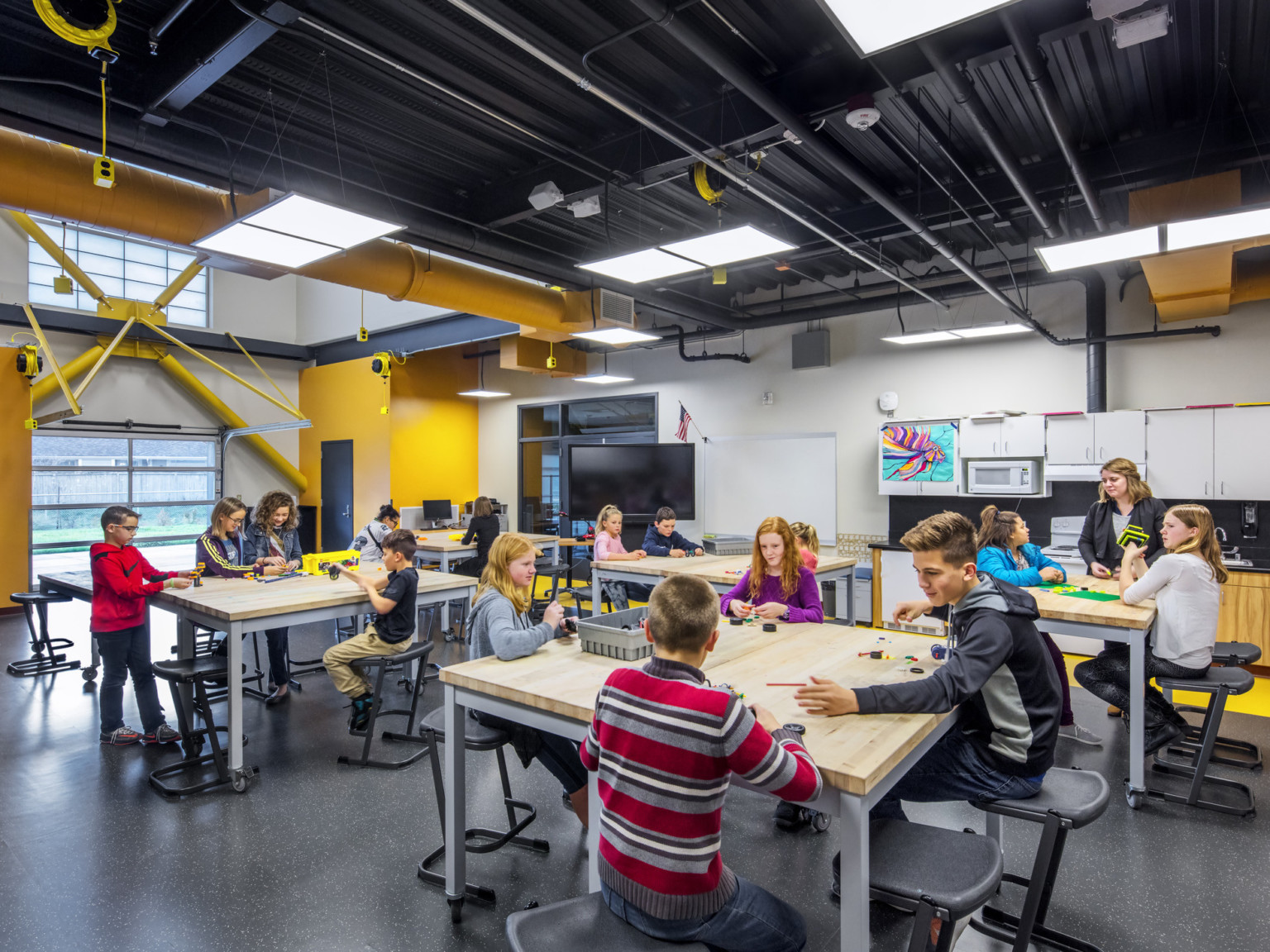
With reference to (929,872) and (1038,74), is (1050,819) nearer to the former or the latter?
(929,872)

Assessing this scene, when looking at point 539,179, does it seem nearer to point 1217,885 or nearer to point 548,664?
point 548,664

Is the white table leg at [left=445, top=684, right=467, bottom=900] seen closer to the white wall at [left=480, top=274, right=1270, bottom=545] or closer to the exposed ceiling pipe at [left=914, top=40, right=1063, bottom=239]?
the exposed ceiling pipe at [left=914, top=40, right=1063, bottom=239]

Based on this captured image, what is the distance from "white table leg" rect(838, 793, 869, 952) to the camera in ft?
5.09

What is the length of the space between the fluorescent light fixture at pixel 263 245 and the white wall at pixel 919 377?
577cm

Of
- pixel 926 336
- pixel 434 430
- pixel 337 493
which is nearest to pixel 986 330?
pixel 926 336

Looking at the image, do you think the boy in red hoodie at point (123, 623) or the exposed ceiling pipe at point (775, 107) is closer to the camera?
Answer: the exposed ceiling pipe at point (775, 107)

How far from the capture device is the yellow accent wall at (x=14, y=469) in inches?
315

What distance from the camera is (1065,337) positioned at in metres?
6.49

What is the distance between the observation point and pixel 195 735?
385cm

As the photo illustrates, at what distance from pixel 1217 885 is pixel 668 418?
7.23 meters

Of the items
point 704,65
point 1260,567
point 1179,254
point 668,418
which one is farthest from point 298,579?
point 1260,567

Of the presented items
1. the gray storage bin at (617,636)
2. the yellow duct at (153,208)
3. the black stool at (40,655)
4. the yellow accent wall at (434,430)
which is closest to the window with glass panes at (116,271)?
the yellow accent wall at (434,430)

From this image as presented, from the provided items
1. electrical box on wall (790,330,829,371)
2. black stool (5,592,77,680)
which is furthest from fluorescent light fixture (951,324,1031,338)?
black stool (5,592,77,680)

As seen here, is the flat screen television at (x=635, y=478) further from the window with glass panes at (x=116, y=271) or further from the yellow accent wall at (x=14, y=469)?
the yellow accent wall at (x=14, y=469)
